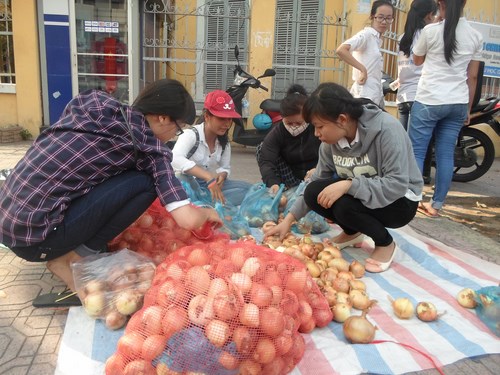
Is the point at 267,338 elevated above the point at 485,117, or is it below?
below

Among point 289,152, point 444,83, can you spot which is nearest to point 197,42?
point 289,152

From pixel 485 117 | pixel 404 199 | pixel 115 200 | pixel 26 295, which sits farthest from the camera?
pixel 485 117

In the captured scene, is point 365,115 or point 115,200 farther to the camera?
point 365,115

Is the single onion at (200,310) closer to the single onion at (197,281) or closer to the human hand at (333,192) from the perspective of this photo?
the single onion at (197,281)

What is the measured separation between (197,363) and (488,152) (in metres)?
4.88

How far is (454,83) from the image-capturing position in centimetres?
337

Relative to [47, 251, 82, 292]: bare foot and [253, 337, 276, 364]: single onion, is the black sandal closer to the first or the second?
[47, 251, 82, 292]: bare foot

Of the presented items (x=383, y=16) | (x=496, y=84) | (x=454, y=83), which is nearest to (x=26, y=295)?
(x=454, y=83)

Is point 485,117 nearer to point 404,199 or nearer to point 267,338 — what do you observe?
point 404,199

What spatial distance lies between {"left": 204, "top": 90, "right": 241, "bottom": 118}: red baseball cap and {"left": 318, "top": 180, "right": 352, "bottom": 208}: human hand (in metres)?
0.95

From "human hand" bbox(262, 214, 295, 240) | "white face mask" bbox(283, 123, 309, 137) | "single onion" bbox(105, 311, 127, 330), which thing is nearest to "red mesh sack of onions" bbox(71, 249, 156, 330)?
"single onion" bbox(105, 311, 127, 330)

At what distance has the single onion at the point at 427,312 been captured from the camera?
76.8 inches

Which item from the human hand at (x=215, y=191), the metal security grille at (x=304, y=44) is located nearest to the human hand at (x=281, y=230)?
the human hand at (x=215, y=191)

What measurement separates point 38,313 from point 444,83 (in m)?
3.11
